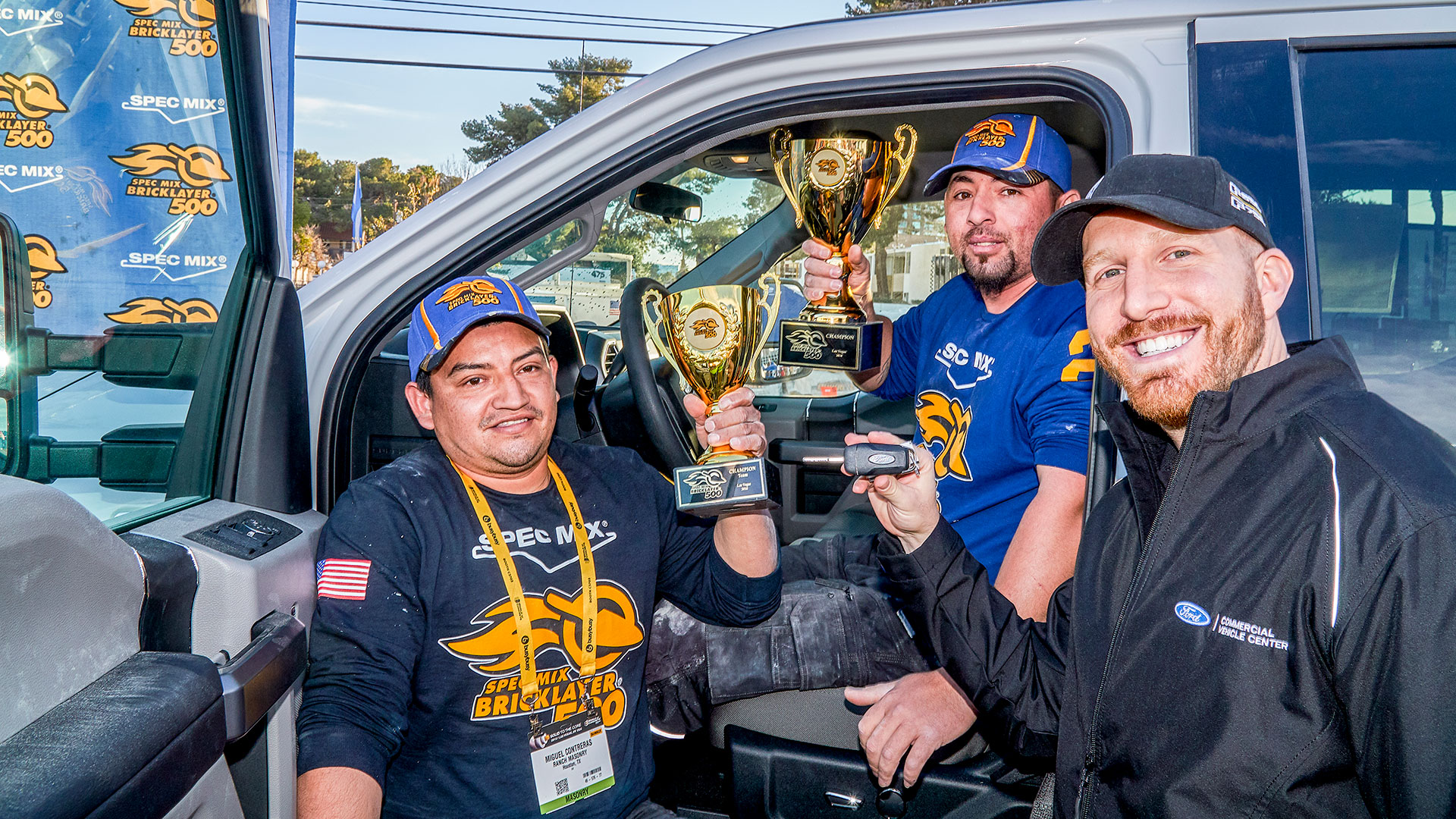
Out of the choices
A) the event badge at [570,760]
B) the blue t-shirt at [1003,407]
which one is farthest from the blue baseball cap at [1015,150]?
the event badge at [570,760]

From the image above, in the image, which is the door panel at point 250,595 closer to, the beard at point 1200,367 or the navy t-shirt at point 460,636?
the navy t-shirt at point 460,636

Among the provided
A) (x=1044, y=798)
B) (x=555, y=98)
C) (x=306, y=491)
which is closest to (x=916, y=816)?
(x=1044, y=798)

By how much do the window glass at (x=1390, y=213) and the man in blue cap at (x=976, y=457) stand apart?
1.57ft

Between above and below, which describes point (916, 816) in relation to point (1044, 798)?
below

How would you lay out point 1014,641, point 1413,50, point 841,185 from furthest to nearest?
point 841,185
point 1014,641
point 1413,50

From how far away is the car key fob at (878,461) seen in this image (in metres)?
1.36

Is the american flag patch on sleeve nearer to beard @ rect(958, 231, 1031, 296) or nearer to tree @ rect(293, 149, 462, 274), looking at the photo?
beard @ rect(958, 231, 1031, 296)

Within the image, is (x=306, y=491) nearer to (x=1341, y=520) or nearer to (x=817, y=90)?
(x=817, y=90)

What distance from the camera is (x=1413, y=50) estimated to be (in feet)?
4.23

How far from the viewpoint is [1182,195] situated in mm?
1182

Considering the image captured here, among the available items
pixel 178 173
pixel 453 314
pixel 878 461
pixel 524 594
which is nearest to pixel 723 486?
pixel 878 461

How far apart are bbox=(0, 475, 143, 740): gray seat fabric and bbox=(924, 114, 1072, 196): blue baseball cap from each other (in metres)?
1.58

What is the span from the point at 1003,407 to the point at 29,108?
5.15 ft

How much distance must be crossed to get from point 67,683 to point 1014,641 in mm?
1164
